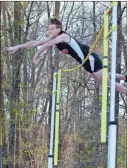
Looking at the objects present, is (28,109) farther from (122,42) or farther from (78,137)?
(122,42)

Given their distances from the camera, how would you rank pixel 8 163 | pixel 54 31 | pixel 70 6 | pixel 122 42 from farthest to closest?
pixel 8 163
pixel 70 6
pixel 122 42
pixel 54 31

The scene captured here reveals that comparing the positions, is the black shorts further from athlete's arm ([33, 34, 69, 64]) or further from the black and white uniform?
athlete's arm ([33, 34, 69, 64])

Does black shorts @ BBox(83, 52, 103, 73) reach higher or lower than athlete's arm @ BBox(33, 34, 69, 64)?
lower

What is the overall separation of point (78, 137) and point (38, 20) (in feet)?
6.21

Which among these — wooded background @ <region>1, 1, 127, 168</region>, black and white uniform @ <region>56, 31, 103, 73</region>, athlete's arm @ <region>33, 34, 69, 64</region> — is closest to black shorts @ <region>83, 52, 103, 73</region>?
black and white uniform @ <region>56, 31, 103, 73</region>

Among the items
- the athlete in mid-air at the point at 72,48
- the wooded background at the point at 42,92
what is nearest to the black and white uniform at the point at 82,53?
the athlete in mid-air at the point at 72,48

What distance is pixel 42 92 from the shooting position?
6102 mm

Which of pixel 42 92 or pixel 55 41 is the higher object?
pixel 55 41

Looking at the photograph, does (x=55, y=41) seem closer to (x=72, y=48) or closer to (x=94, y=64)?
(x=72, y=48)

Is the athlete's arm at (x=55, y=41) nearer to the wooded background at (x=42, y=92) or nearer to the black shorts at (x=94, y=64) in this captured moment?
the black shorts at (x=94, y=64)

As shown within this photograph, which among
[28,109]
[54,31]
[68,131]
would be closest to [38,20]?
[28,109]

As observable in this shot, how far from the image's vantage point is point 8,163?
615cm

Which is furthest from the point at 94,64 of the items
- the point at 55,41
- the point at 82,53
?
the point at 55,41

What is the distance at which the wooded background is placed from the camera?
5566mm
